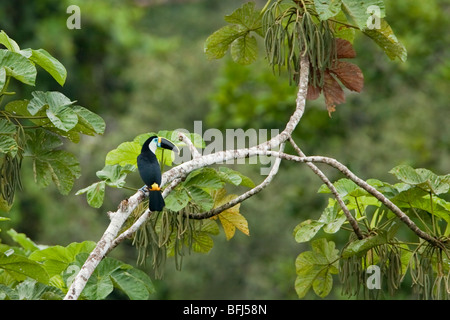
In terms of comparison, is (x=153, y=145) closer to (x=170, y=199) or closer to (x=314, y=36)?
(x=170, y=199)

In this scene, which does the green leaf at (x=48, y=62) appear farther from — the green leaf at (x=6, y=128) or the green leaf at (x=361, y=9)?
the green leaf at (x=361, y=9)

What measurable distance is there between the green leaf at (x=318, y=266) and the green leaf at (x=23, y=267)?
1.03m

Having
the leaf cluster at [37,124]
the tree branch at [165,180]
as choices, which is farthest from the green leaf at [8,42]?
the tree branch at [165,180]

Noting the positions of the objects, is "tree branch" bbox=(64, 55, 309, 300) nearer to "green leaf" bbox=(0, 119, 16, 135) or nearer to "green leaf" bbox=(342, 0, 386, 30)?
"green leaf" bbox=(342, 0, 386, 30)

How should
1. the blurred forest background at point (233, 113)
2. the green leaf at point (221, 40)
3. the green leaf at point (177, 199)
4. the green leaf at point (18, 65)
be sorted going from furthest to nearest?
the blurred forest background at point (233, 113) → the green leaf at point (221, 40) → the green leaf at point (177, 199) → the green leaf at point (18, 65)

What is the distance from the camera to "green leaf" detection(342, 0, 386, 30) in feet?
9.07

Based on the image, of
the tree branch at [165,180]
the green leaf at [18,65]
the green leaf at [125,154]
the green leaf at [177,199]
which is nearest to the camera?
the tree branch at [165,180]

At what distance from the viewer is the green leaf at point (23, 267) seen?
2.55 meters

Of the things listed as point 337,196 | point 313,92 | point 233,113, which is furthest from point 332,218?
point 233,113

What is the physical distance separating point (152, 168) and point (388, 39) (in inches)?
45.9

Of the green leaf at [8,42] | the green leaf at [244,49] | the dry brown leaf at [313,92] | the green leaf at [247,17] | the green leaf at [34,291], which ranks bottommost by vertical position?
the green leaf at [34,291]

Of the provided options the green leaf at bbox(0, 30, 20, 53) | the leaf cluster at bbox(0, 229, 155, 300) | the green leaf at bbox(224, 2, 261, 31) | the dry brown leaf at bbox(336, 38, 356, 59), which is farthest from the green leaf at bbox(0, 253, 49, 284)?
the dry brown leaf at bbox(336, 38, 356, 59)

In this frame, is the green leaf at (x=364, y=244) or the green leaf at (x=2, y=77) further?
the green leaf at (x=364, y=244)
